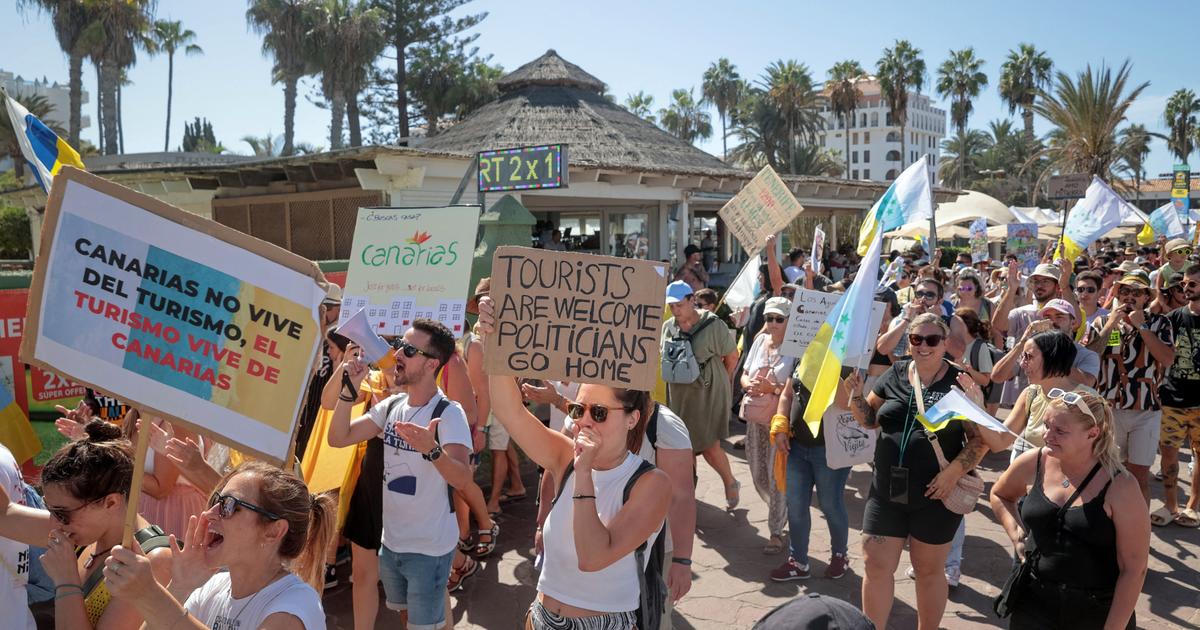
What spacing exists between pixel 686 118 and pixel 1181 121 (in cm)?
3721

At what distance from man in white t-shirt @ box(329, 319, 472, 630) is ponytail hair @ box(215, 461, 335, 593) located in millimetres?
1096

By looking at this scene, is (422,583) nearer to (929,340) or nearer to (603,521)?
(603,521)

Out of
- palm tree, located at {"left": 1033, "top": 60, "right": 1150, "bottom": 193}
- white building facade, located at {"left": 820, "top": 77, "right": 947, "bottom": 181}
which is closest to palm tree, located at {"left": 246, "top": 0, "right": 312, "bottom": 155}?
palm tree, located at {"left": 1033, "top": 60, "right": 1150, "bottom": 193}

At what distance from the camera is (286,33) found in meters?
36.3

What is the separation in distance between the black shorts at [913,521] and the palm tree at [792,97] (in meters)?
53.5

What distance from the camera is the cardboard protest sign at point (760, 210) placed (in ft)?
25.2

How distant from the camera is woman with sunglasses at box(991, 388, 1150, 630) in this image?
304cm

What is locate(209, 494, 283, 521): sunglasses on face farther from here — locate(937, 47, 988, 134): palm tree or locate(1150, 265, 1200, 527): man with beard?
locate(937, 47, 988, 134): palm tree

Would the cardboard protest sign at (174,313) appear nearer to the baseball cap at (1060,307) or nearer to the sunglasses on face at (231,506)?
the sunglasses on face at (231,506)

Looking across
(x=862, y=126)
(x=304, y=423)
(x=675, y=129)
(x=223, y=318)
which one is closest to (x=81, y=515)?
(x=223, y=318)

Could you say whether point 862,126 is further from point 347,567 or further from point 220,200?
point 347,567

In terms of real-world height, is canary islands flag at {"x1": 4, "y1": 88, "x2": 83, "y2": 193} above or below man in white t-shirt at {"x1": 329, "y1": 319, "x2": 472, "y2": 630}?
above

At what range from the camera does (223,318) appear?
237 cm

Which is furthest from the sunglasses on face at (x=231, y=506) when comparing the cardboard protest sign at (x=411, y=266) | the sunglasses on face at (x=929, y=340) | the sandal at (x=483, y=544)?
the sandal at (x=483, y=544)
